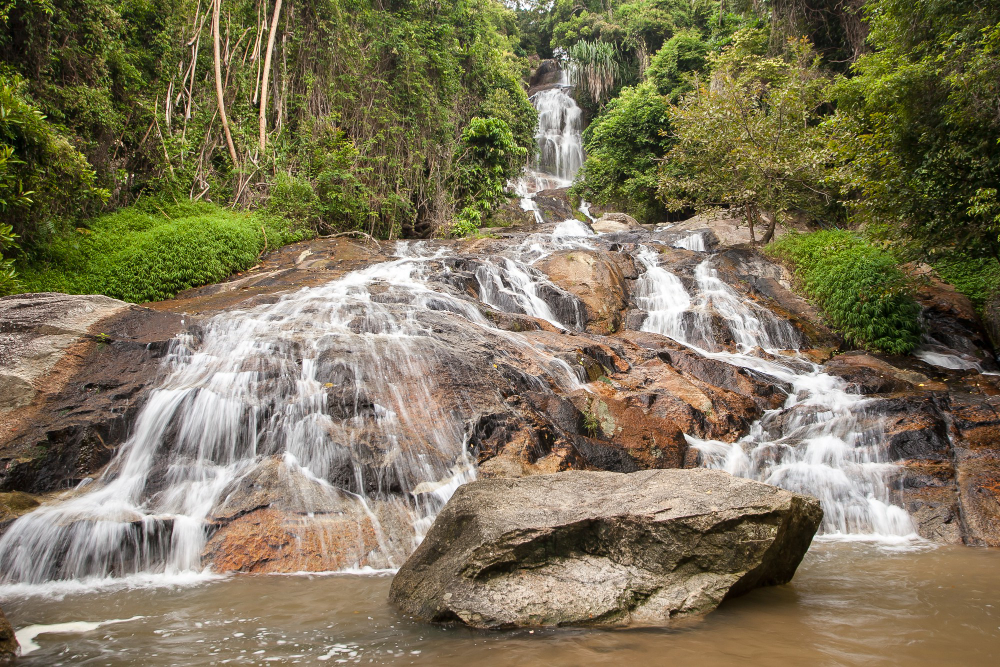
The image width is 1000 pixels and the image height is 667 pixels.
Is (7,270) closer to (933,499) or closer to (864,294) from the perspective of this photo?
(933,499)

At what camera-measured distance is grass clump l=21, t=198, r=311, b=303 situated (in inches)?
395

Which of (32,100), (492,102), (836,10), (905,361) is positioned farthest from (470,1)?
(905,361)

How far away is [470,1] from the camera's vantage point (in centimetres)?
2081

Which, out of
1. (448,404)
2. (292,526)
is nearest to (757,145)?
(448,404)

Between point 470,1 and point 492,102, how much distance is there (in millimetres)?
3709

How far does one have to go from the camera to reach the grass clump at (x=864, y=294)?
10.6 metres

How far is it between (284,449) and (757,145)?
42.4ft

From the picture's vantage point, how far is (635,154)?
22547mm

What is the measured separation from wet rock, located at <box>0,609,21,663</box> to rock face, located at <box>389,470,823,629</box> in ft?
6.96

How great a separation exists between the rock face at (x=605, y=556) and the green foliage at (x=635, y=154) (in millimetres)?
18570

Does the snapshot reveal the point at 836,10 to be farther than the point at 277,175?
Yes

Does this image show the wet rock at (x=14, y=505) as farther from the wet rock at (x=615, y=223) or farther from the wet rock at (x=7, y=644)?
the wet rock at (x=615, y=223)

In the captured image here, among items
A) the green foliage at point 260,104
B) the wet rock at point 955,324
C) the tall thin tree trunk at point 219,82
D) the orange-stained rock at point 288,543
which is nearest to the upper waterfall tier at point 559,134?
the green foliage at point 260,104

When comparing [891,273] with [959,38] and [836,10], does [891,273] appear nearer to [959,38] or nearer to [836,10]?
[959,38]
